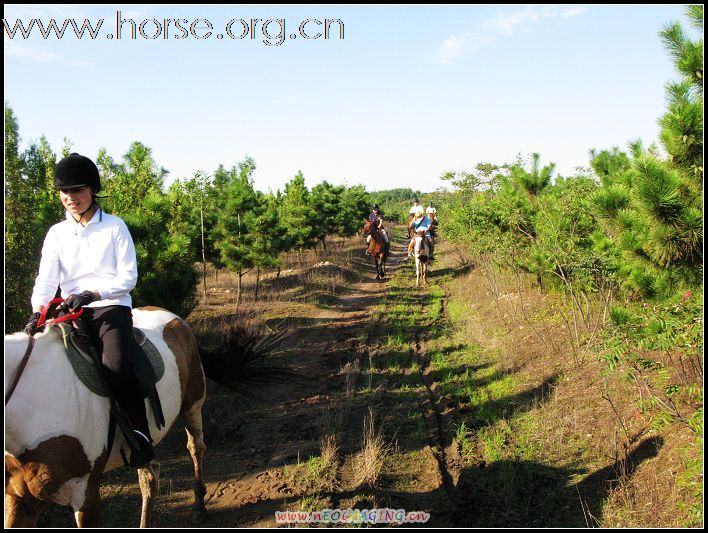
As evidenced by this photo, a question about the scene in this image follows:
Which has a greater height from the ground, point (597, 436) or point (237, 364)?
point (237, 364)

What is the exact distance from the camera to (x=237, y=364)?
213 inches

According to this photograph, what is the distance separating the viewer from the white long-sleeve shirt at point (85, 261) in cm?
348

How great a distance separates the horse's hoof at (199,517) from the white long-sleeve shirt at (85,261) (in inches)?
81.6

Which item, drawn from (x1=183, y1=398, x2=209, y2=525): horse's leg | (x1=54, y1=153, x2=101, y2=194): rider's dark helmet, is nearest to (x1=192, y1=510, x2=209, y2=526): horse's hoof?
(x1=183, y1=398, x2=209, y2=525): horse's leg

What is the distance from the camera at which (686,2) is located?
421cm

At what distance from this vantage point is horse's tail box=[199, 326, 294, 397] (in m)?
5.31

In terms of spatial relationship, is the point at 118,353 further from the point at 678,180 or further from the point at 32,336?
the point at 678,180

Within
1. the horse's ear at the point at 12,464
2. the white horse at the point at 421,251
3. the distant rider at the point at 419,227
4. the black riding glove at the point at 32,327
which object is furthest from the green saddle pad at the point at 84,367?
the distant rider at the point at 419,227

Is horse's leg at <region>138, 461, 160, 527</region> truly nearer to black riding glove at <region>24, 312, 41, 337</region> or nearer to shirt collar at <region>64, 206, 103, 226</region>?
black riding glove at <region>24, 312, 41, 337</region>

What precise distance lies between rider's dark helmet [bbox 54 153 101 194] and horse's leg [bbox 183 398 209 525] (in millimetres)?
2375

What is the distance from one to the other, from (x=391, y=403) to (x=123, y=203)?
608cm

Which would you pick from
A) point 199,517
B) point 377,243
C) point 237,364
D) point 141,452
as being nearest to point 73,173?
point 141,452

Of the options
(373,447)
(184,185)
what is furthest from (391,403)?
(184,185)

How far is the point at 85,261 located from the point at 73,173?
2.01 feet
